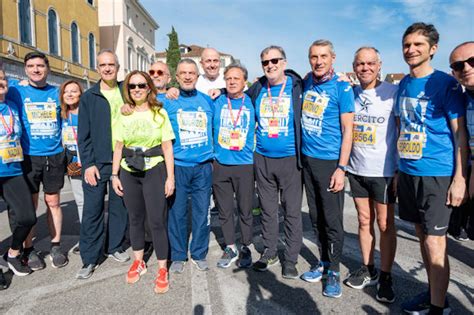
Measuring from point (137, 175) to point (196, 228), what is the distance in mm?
968

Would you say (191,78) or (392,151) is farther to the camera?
(191,78)

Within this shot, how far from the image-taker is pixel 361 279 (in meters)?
3.25

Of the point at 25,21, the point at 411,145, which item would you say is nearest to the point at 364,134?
the point at 411,145

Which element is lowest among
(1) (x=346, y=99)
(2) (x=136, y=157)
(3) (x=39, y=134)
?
(2) (x=136, y=157)

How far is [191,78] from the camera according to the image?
352cm

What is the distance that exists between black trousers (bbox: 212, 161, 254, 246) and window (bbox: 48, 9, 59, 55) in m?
19.0

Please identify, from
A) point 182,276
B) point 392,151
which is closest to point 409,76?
point 392,151

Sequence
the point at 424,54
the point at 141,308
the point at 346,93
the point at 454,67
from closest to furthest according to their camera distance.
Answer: the point at 454,67, the point at 424,54, the point at 141,308, the point at 346,93

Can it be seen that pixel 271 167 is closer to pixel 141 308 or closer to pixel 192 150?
pixel 192 150

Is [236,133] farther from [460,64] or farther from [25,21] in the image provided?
[25,21]

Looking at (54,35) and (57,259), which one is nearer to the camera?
(57,259)

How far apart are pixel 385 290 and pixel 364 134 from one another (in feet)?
4.77

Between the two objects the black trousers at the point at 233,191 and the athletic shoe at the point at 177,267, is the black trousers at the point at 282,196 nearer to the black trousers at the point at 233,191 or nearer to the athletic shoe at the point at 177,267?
the black trousers at the point at 233,191

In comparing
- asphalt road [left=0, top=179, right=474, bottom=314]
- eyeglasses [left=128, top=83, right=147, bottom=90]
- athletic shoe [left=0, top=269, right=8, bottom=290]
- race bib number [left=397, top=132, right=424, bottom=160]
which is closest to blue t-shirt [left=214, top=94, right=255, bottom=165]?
eyeglasses [left=128, top=83, right=147, bottom=90]
